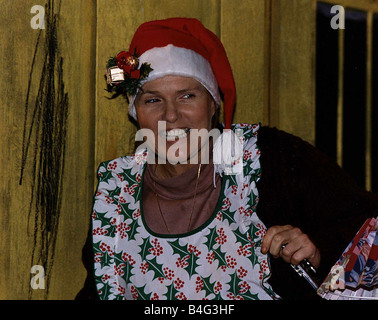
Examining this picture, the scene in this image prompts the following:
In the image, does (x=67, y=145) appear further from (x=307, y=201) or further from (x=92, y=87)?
(x=307, y=201)

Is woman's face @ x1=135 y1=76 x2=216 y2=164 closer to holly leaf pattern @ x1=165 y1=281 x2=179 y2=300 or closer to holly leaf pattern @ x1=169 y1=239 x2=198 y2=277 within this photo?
holly leaf pattern @ x1=169 y1=239 x2=198 y2=277

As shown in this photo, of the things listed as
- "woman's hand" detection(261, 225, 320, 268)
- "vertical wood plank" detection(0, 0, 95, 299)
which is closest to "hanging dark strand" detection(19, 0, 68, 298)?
"vertical wood plank" detection(0, 0, 95, 299)

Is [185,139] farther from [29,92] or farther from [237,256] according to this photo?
[29,92]

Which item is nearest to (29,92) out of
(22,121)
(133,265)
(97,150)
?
(22,121)

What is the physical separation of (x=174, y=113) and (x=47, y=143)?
385 mm

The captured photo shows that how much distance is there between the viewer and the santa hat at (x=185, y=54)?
1.58 meters

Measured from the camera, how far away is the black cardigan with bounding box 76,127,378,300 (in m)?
1.44

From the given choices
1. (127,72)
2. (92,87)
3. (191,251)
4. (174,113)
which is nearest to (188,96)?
(174,113)

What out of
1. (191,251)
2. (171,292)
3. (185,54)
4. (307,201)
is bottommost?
Result: (171,292)

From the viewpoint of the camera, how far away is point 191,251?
1552 millimetres

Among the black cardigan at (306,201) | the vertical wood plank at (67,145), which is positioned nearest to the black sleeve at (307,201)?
the black cardigan at (306,201)

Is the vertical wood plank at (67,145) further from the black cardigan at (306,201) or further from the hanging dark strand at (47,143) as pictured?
the black cardigan at (306,201)

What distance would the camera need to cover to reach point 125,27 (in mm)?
1762
